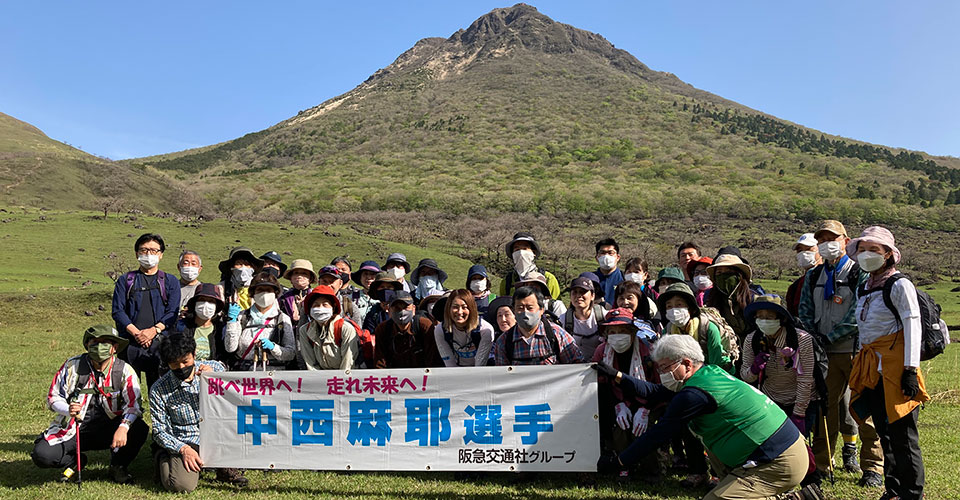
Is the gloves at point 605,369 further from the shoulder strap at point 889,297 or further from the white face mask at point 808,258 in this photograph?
the white face mask at point 808,258

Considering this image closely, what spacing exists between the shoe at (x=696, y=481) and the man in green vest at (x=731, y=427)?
60.2 inches

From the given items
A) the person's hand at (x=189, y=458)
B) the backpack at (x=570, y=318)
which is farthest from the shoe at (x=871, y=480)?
the person's hand at (x=189, y=458)

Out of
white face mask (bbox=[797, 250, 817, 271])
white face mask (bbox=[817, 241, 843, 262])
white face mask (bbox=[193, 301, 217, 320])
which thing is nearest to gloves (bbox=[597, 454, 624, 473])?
white face mask (bbox=[817, 241, 843, 262])

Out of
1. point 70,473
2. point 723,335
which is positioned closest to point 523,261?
point 723,335

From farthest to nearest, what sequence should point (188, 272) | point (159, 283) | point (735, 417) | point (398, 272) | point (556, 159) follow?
point (556, 159)
point (398, 272)
point (188, 272)
point (159, 283)
point (735, 417)

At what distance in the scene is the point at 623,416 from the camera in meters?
6.35

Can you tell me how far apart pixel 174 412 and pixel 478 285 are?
399 centimetres

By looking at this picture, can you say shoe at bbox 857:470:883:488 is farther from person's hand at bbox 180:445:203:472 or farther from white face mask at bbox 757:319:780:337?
person's hand at bbox 180:445:203:472

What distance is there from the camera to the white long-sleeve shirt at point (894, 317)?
5.48 meters

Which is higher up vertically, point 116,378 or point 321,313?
point 321,313

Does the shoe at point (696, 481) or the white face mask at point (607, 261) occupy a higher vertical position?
the white face mask at point (607, 261)

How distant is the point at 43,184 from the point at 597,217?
201 ft

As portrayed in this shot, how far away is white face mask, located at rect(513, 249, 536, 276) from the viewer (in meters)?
8.82

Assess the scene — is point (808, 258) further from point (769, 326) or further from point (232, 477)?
point (232, 477)
